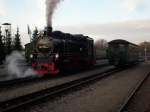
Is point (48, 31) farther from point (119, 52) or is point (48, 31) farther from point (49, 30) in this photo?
point (119, 52)

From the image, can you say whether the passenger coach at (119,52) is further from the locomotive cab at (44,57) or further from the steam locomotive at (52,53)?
the locomotive cab at (44,57)

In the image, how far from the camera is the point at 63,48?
23.0 meters

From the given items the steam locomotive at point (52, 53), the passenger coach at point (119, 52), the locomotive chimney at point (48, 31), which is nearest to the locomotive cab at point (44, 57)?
the steam locomotive at point (52, 53)

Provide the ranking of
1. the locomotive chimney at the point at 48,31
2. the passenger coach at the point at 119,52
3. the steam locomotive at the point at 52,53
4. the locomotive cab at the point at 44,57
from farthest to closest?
the passenger coach at the point at 119,52 < the locomotive chimney at the point at 48,31 < the steam locomotive at the point at 52,53 < the locomotive cab at the point at 44,57

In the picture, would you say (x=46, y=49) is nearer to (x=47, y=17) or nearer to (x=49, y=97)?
(x=47, y=17)

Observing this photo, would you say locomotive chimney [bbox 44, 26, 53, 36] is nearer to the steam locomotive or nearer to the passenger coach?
the steam locomotive

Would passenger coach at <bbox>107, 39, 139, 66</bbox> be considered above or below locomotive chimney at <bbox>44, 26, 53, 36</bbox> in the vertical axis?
below

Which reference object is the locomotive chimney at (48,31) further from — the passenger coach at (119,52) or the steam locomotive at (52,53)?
the passenger coach at (119,52)

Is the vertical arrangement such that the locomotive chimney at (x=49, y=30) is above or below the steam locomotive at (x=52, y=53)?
above

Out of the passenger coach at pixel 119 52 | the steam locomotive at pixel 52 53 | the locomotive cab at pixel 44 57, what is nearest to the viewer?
the locomotive cab at pixel 44 57

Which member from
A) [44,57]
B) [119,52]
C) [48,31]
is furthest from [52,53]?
[119,52]

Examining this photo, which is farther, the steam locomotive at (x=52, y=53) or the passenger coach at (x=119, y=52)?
the passenger coach at (x=119, y=52)

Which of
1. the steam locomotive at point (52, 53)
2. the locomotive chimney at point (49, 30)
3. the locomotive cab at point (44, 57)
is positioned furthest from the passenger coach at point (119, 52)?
the locomotive cab at point (44, 57)

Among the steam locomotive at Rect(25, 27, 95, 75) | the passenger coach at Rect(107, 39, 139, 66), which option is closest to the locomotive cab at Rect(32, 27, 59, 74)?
the steam locomotive at Rect(25, 27, 95, 75)
